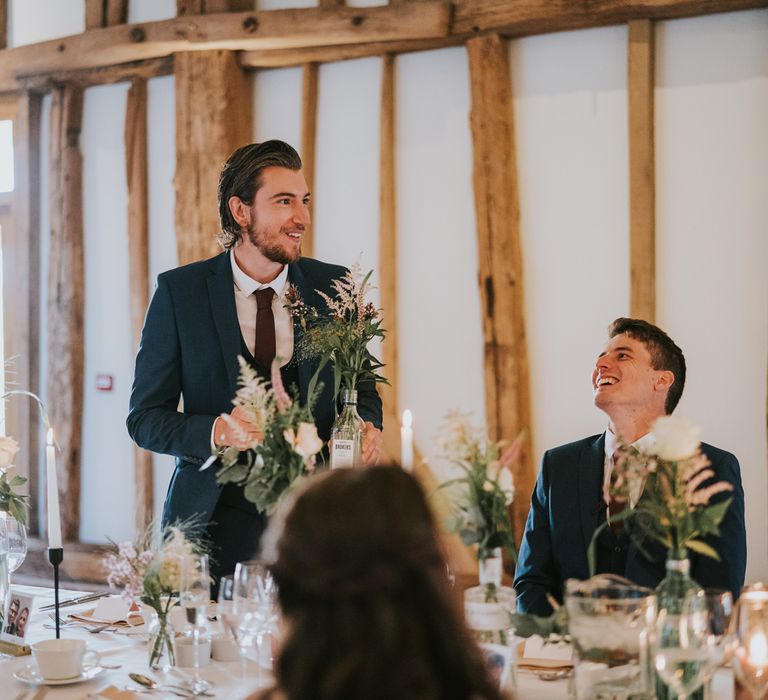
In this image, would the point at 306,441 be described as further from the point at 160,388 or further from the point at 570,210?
the point at 570,210

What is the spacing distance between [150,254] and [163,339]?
9.34ft

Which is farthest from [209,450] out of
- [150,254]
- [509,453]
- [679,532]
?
[150,254]

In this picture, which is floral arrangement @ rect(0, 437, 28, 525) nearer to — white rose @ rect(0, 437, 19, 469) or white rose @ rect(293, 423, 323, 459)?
white rose @ rect(0, 437, 19, 469)

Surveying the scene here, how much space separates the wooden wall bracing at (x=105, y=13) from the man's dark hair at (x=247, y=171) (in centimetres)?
293

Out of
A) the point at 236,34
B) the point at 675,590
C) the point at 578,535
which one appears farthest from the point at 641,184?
the point at 675,590

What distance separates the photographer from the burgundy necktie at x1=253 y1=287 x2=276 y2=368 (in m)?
2.89

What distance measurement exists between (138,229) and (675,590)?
14.6 ft

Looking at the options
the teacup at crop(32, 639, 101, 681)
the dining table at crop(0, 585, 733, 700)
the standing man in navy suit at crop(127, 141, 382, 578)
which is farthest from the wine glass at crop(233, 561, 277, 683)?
the standing man in navy suit at crop(127, 141, 382, 578)

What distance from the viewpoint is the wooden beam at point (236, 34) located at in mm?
4902

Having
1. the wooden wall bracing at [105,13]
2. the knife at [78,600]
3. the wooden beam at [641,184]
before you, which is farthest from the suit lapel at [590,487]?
the wooden wall bracing at [105,13]

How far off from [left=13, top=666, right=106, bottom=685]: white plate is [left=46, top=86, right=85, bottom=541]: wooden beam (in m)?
3.94

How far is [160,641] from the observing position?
2.01 m

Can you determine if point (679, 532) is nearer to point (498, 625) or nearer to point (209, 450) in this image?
point (498, 625)

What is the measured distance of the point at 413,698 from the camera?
103 centimetres
